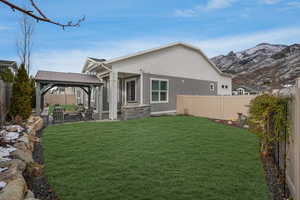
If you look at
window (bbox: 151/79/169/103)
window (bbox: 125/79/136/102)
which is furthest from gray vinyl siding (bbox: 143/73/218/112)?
window (bbox: 125/79/136/102)

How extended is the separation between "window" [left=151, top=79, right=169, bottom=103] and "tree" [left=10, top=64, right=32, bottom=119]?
6.86 m

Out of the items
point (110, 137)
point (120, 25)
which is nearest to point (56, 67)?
point (120, 25)

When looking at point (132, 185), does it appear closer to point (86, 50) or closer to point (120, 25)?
point (120, 25)

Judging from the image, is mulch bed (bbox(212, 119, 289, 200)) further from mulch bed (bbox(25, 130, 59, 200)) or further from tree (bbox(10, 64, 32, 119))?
tree (bbox(10, 64, 32, 119))

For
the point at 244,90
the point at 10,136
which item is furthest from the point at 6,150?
the point at 244,90

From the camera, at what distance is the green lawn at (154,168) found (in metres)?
2.60

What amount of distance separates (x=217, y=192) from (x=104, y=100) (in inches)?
468

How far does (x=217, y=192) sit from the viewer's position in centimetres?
262

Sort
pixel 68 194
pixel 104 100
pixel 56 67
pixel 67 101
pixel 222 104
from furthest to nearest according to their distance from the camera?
pixel 67 101, pixel 56 67, pixel 104 100, pixel 222 104, pixel 68 194

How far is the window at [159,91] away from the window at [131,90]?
1.24 meters

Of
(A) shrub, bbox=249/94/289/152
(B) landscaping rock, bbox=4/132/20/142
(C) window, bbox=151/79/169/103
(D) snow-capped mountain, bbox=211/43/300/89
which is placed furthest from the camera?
(D) snow-capped mountain, bbox=211/43/300/89

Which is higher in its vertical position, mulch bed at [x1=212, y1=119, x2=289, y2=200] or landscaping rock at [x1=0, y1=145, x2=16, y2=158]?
landscaping rock at [x1=0, y1=145, x2=16, y2=158]

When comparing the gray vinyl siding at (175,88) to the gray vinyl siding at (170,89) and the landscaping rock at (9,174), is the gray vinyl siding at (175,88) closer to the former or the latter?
Answer: the gray vinyl siding at (170,89)

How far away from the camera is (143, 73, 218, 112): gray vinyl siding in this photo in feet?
37.0
